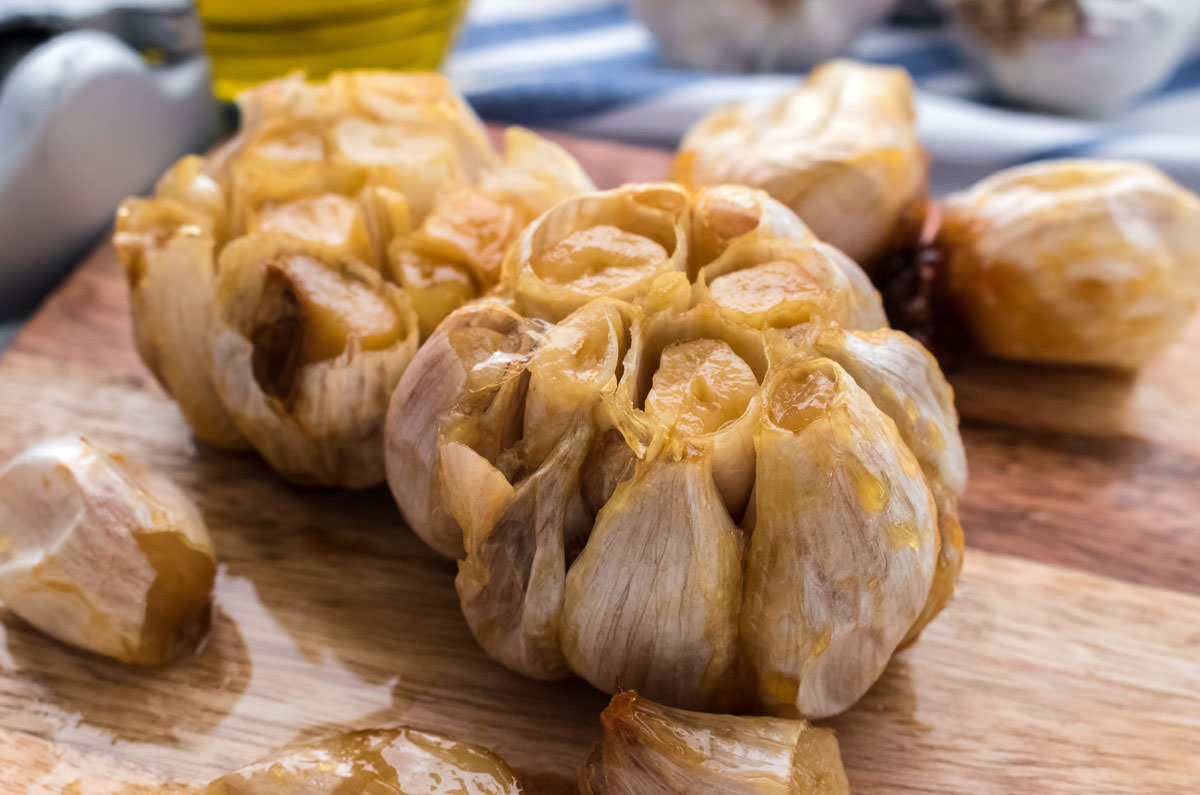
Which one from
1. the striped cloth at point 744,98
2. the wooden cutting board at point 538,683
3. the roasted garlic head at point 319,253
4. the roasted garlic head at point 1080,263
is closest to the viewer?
the wooden cutting board at point 538,683

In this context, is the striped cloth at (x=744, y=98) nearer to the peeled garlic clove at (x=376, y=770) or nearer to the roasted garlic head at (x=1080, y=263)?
the roasted garlic head at (x=1080, y=263)

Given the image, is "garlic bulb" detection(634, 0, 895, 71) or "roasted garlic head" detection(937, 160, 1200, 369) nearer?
"roasted garlic head" detection(937, 160, 1200, 369)

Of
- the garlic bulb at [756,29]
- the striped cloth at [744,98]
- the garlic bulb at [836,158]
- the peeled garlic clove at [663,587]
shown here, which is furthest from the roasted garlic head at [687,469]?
the garlic bulb at [756,29]

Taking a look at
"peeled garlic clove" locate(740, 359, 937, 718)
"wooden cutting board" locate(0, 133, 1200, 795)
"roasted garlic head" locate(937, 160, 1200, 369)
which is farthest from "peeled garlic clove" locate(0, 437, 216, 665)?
"roasted garlic head" locate(937, 160, 1200, 369)

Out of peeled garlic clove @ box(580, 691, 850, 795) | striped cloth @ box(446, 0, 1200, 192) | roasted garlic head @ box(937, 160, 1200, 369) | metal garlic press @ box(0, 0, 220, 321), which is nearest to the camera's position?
peeled garlic clove @ box(580, 691, 850, 795)

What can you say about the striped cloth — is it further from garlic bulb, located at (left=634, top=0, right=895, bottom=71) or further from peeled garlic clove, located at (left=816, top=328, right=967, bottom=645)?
peeled garlic clove, located at (left=816, top=328, right=967, bottom=645)


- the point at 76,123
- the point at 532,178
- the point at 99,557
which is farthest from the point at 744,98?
the point at 99,557

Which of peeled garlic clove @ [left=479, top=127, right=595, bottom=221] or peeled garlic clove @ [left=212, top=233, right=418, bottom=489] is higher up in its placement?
peeled garlic clove @ [left=479, top=127, right=595, bottom=221]
